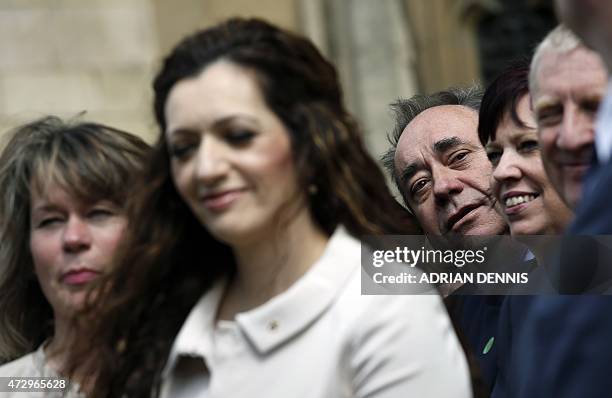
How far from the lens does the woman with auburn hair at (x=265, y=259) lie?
2.13 metres

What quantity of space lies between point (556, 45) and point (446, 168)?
2.57 feet

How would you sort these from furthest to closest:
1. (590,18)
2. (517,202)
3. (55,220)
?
1. (55,220)
2. (517,202)
3. (590,18)

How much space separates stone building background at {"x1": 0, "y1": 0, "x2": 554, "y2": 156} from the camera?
299 inches

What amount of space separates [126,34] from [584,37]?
6311 millimetres

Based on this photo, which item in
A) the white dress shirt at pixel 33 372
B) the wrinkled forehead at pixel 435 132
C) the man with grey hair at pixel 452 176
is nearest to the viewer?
the man with grey hair at pixel 452 176

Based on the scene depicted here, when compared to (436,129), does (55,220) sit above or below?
below

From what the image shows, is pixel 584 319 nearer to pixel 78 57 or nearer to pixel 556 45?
pixel 556 45

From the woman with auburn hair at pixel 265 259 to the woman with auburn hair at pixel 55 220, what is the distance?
595mm

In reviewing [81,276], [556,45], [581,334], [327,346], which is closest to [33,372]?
[81,276]

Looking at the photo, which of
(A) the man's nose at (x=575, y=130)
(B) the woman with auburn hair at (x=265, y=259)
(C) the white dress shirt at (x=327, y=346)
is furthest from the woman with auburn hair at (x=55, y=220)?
(A) the man's nose at (x=575, y=130)

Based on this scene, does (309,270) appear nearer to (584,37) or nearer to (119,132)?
(584,37)

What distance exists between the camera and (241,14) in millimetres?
8977

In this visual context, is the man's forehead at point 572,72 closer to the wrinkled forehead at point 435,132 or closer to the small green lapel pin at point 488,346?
the small green lapel pin at point 488,346

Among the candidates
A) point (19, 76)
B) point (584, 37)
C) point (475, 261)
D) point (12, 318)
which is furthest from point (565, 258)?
point (19, 76)
